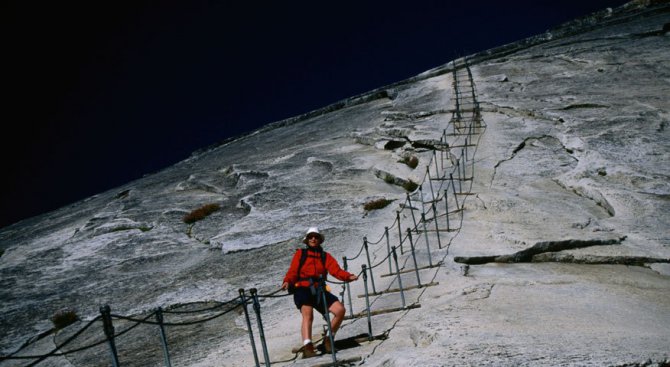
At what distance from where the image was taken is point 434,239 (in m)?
10.3

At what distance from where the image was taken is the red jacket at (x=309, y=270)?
6980 millimetres

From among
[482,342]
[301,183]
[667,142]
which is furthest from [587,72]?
[482,342]

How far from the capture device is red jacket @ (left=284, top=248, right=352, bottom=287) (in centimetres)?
698

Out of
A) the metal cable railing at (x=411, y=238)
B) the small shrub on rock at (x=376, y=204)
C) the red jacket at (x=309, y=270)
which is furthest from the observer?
the small shrub on rock at (x=376, y=204)

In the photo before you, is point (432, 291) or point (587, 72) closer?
point (432, 291)

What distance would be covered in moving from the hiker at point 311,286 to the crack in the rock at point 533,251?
3.11 metres

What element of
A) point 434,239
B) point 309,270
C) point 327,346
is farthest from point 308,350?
point 434,239

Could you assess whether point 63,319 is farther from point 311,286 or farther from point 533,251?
point 533,251

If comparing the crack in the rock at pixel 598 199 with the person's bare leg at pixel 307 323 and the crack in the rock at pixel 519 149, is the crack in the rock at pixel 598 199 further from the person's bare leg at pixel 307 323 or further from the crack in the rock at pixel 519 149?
the person's bare leg at pixel 307 323

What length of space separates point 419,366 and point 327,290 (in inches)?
79.5

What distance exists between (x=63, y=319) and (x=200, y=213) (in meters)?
5.84

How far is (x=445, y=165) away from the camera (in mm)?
15336

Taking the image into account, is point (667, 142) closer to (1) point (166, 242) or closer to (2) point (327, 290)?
(2) point (327, 290)

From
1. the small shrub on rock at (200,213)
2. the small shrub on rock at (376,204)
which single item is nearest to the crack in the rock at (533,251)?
the small shrub on rock at (376,204)
